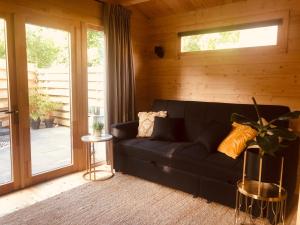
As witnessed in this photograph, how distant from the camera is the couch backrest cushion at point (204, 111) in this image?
114 inches

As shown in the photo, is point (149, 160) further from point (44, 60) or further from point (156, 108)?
point (44, 60)

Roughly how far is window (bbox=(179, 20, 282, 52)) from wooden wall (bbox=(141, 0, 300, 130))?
10 centimetres

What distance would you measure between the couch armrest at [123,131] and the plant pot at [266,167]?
68.9 inches

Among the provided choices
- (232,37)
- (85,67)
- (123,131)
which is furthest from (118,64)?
(232,37)

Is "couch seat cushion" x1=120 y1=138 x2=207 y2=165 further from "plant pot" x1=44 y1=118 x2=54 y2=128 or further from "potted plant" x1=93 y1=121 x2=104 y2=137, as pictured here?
"plant pot" x1=44 y1=118 x2=54 y2=128

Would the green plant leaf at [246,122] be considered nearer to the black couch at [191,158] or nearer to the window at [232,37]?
the black couch at [191,158]

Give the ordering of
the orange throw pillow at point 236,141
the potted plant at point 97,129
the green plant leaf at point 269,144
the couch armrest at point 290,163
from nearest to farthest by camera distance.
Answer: the green plant leaf at point 269,144, the couch armrest at point 290,163, the orange throw pillow at point 236,141, the potted plant at point 97,129

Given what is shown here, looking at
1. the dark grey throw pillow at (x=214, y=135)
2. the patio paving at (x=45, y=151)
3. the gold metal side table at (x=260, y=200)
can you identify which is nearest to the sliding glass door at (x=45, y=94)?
the patio paving at (x=45, y=151)

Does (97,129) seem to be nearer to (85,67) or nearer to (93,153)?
(93,153)

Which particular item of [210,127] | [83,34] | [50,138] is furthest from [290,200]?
[83,34]

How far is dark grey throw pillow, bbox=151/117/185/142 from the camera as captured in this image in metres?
3.28

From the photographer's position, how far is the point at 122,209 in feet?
8.12

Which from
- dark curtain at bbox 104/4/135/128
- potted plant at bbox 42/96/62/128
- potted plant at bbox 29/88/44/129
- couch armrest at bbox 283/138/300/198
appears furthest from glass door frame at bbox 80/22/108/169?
couch armrest at bbox 283/138/300/198

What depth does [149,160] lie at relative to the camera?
302 centimetres
